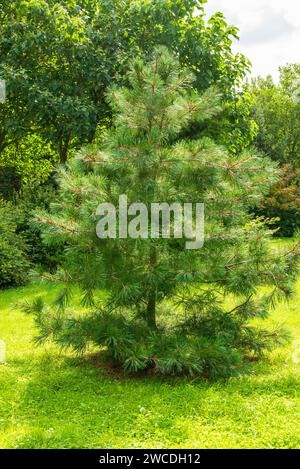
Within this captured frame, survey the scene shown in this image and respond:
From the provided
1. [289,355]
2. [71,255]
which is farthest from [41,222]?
[289,355]

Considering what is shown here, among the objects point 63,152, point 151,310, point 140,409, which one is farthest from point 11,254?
point 140,409

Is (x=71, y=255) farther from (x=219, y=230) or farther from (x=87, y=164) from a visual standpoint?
(x=219, y=230)

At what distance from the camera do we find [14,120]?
13.1 meters

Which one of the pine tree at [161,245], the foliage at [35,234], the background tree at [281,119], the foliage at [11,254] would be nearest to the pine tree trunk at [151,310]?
the pine tree at [161,245]

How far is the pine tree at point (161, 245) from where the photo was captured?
557 cm

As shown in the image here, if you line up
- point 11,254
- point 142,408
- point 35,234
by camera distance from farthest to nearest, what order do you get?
point 35,234
point 11,254
point 142,408

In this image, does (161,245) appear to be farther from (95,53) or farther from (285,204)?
(285,204)

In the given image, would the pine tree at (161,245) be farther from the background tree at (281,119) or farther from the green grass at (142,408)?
the background tree at (281,119)

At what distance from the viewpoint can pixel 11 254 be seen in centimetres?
1173

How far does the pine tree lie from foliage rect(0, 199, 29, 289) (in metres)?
5.64

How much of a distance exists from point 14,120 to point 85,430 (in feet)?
33.3

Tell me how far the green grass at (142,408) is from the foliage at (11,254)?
528cm

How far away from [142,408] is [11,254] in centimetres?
761
